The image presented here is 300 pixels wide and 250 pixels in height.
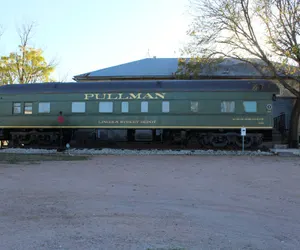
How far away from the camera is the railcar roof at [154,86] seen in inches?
680

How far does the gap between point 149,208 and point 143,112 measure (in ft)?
37.2

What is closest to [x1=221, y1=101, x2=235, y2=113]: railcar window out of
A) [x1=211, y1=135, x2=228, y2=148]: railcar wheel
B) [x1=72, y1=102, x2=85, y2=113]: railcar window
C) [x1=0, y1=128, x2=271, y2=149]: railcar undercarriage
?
[x1=0, y1=128, x2=271, y2=149]: railcar undercarriage

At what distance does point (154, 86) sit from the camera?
17656mm

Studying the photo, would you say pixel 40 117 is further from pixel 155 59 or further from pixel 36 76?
pixel 36 76

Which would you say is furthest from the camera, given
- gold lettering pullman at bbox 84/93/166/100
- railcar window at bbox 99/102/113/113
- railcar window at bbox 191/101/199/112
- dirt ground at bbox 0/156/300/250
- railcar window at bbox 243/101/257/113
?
railcar window at bbox 99/102/113/113

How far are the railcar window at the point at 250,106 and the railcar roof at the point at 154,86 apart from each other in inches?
25.8

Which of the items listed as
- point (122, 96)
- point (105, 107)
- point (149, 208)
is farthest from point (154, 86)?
point (149, 208)

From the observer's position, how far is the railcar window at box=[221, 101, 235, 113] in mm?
17234

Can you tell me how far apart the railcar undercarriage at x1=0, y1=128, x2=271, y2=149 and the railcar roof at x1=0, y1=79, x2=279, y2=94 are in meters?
2.13

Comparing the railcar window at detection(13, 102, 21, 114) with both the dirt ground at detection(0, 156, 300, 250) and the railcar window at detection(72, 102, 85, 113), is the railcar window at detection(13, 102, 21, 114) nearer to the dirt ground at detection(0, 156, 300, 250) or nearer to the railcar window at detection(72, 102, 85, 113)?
the railcar window at detection(72, 102, 85, 113)

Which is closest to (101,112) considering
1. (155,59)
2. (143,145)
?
(143,145)

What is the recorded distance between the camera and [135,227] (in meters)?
5.21

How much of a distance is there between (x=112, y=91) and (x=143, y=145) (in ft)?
11.0

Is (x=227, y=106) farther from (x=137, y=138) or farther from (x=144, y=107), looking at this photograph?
(x=137, y=138)
